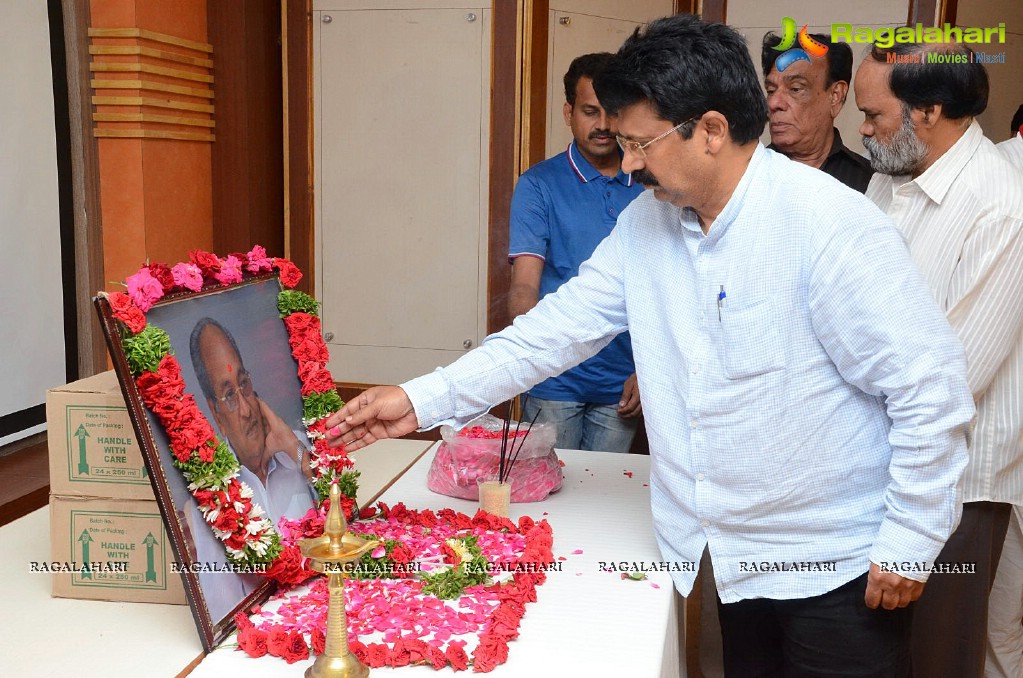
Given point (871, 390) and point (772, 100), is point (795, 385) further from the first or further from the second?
point (772, 100)

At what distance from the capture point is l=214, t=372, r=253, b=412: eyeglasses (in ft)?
5.15

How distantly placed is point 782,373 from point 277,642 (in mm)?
880

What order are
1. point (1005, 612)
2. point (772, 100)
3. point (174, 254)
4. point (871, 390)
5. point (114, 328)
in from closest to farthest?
point (114, 328)
point (871, 390)
point (1005, 612)
point (772, 100)
point (174, 254)

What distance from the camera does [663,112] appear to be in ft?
5.06

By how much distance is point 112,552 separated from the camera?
5.31ft

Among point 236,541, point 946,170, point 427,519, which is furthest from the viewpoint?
point 946,170

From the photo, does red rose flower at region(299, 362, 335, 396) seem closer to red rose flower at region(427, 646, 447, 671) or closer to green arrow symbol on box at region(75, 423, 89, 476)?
green arrow symbol on box at region(75, 423, 89, 476)

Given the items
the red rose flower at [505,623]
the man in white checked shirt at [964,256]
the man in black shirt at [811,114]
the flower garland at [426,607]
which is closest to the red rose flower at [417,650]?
the flower garland at [426,607]

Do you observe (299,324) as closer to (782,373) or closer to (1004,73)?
(782,373)

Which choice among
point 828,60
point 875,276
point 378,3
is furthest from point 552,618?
point 378,3

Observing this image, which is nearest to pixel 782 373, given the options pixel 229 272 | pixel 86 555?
pixel 229 272

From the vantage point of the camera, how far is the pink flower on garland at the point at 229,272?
1653 mm

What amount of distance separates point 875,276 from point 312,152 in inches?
109

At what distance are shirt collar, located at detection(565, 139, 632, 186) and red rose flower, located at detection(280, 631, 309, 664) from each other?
190 centimetres
